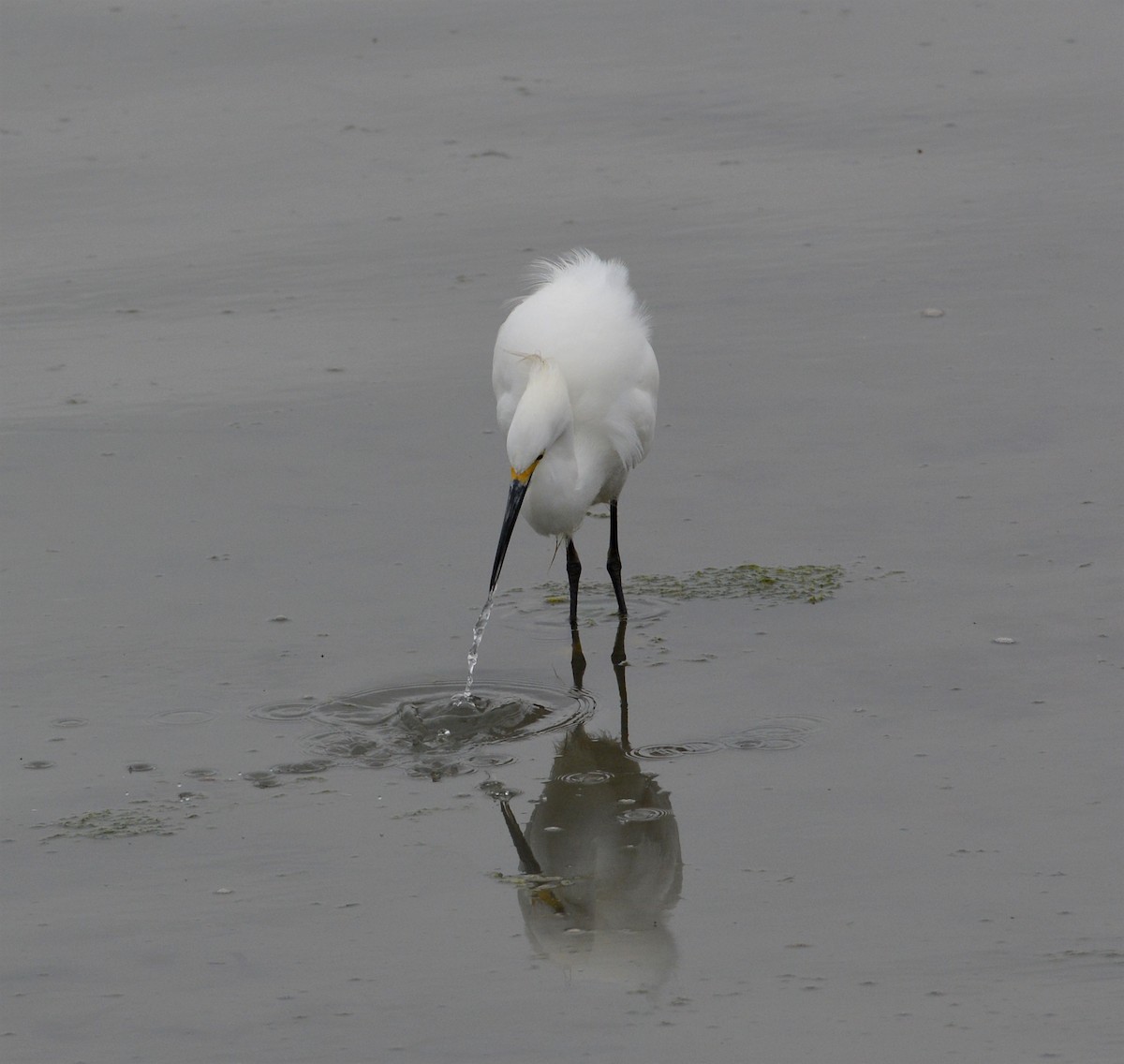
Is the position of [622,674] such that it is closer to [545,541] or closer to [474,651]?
[474,651]

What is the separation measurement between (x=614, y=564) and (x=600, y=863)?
6.34 ft

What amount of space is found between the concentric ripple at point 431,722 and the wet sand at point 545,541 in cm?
3

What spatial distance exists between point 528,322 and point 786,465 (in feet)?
4.31

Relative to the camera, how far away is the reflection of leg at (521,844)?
4844mm

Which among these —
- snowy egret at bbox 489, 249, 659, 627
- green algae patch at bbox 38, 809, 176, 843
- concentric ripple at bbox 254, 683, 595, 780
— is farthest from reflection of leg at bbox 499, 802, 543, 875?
snowy egret at bbox 489, 249, 659, 627

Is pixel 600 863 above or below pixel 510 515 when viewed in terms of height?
below

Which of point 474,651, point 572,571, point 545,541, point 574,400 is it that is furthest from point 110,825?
point 545,541

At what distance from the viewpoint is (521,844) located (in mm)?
4980

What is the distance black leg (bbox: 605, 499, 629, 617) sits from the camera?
6535 mm

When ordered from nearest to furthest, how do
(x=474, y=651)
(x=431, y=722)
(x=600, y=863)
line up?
(x=600, y=863)
(x=431, y=722)
(x=474, y=651)

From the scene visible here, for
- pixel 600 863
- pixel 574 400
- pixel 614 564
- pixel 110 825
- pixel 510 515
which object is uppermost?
pixel 574 400

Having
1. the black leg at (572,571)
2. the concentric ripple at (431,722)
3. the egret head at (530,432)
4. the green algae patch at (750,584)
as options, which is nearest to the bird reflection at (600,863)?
the concentric ripple at (431,722)

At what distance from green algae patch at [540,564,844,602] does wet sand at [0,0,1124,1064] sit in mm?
55

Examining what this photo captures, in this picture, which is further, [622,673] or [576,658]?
[576,658]
